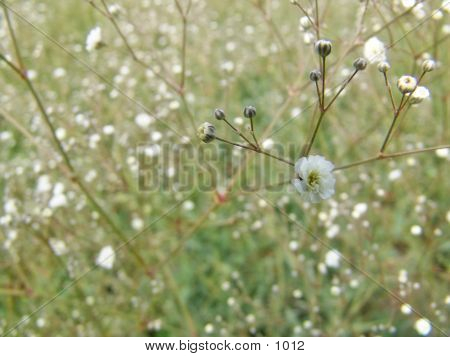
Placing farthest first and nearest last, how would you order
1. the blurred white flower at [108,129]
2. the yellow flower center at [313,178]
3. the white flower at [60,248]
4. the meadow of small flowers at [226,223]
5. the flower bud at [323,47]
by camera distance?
the blurred white flower at [108,129] < the white flower at [60,248] < the meadow of small flowers at [226,223] < the yellow flower center at [313,178] < the flower bud at [323,47]

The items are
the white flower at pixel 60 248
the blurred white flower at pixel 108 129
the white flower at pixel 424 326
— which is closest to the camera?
the white flower at pixel 424 326

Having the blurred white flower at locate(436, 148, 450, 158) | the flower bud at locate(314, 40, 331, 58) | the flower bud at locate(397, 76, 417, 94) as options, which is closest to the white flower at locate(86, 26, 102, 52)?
the flower bud at locate(314, 40, 331, 58)

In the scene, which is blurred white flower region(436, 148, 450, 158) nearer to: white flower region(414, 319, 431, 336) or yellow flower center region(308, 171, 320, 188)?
white flower region(414, 319, 431, 336)

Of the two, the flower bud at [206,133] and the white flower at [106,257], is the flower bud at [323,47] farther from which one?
the white flower at [106,257]

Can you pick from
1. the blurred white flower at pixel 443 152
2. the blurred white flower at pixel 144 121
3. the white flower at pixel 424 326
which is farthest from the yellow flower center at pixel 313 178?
the blurred white flower at pixel 144 121
